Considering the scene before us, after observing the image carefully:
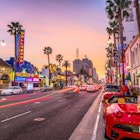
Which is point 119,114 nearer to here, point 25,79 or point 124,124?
point 124,124

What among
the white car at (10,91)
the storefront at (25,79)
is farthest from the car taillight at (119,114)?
the storefront at (25,79)

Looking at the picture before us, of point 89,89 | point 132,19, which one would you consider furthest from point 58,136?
point 132,19

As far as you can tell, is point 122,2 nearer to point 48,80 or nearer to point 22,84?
point 22,84

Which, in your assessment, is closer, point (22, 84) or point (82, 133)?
point (82, 133)

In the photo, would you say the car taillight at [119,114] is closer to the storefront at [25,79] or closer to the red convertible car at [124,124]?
the red convertible car at [124,124]

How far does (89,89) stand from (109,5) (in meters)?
21.8

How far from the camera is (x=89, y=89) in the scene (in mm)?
53312

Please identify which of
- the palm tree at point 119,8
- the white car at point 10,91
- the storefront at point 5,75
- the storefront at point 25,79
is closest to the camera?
the palm tree at point 119,8

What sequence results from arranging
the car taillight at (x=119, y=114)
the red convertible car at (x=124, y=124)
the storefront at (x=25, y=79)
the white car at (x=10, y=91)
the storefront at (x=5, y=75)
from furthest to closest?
the storefront at (x=25, y=79) < the storefront at (x=5, y=75) < the white car at (x=10, y=91) < the car taillight at (x=119, y=114) < the red convertible car at (x=124, y=124)

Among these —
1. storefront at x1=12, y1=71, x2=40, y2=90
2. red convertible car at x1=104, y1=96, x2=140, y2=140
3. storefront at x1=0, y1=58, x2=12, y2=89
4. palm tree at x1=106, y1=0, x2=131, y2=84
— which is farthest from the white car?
red convertible car at x1=104, y1=96, x2=140, y2=140

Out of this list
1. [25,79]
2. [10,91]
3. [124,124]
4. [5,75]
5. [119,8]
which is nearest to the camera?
[124,124]

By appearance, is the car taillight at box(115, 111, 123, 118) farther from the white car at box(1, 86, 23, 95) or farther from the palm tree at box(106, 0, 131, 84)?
the white car at box(1, 86, 23, 95)

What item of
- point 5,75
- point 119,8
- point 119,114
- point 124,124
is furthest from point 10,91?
point 124,124

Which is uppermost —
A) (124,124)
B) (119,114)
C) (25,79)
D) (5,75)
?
(5,75)
